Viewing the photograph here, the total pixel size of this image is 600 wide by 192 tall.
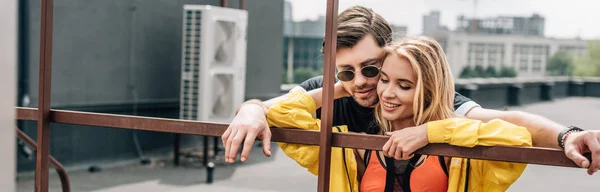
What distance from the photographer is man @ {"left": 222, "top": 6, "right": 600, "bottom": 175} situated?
7.31 feet

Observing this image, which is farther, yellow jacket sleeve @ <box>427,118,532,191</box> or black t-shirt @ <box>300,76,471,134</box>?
black t-shirt @ <box>300,76,471,134</box>

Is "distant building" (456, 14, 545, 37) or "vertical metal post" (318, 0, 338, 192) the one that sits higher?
"distant building" (456, 14, 545, 37)

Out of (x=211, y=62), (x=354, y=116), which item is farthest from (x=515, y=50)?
(x=354, y=116)

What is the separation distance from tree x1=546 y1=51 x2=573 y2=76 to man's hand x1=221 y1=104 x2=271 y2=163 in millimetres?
46767

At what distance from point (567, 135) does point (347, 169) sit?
0.74 m

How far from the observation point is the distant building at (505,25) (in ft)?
134

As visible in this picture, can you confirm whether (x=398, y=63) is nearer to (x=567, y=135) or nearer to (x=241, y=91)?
(x=567, y=135)

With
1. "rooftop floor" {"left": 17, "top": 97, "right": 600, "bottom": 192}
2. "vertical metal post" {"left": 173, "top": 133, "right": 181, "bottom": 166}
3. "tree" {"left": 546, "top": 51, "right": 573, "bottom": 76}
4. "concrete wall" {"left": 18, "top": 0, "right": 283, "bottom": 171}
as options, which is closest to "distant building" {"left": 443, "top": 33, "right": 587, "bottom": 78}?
"tree" {"left": 546, "top": 51, "right": 573, "bottom": 76}

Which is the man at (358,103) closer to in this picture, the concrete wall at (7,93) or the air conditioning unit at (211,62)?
the concrete wall at (7,93)

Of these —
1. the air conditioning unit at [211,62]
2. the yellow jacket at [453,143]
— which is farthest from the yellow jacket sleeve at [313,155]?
the air conditioning unit at [211,62]

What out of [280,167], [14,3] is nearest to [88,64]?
[280,167]

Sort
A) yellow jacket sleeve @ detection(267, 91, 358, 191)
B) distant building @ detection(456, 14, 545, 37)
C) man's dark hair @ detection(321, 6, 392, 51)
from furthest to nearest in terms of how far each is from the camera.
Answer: distant building @ detection(456, 14, 545, 37) → man's dark hair @ detection(321, 6, 392, 51) → yellow jacket sleeve @ detection(267, 91, 358, 191)

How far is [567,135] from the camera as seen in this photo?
1993mm

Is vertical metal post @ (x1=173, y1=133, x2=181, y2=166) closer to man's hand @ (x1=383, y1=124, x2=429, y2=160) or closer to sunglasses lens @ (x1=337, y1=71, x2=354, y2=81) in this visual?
sunglasses lens @ (x1=337, y1=71, x2=354, y2=81)
